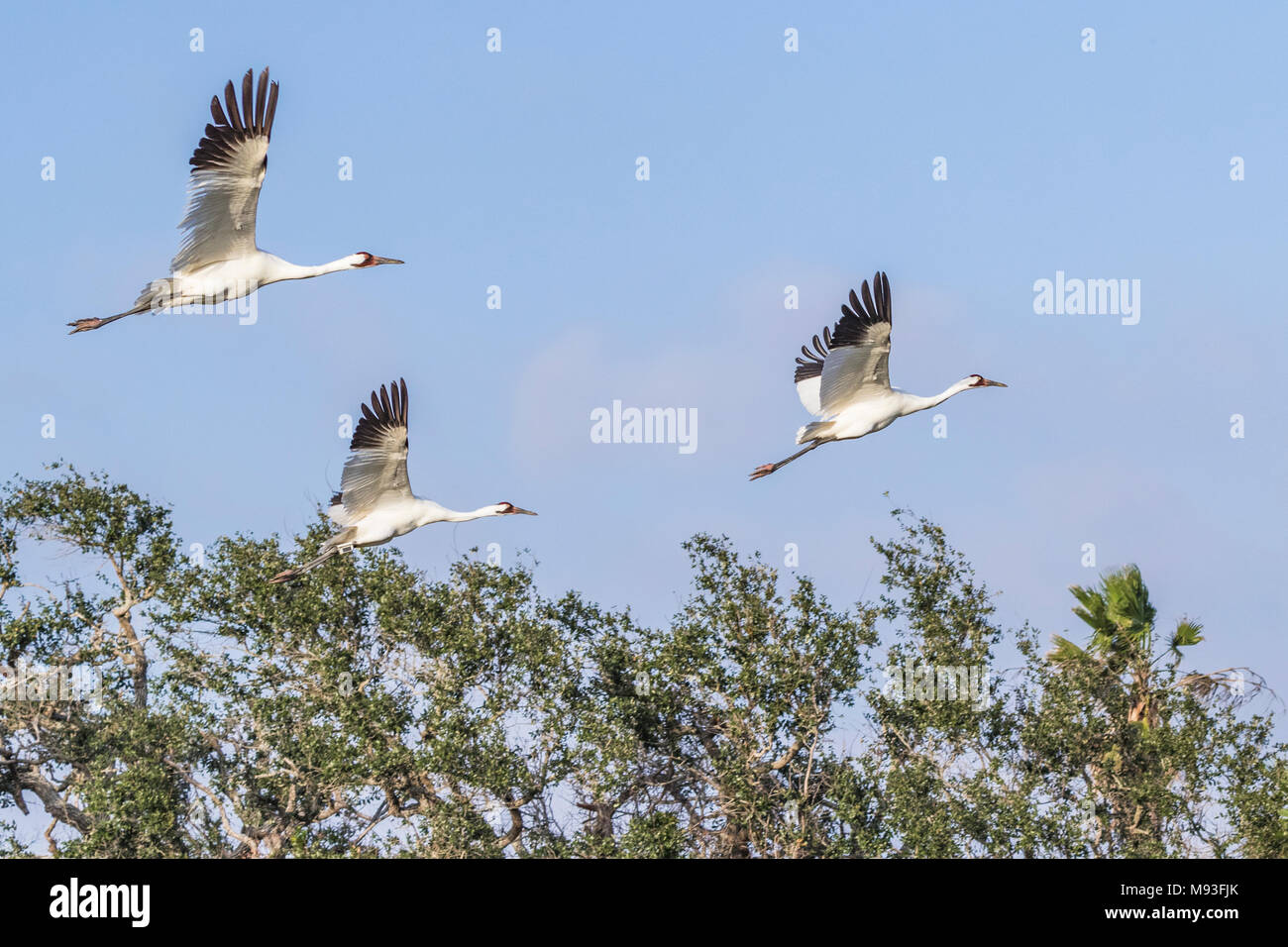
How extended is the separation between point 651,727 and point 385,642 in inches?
155

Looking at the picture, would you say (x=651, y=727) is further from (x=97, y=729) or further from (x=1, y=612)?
(x=1, y=612)

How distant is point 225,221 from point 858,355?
6.87 metres

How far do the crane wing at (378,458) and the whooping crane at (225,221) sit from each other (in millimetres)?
1834

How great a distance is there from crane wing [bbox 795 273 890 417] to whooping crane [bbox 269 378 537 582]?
447 cm

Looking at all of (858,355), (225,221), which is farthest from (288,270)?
(858,355)

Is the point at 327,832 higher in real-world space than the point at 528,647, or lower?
lower

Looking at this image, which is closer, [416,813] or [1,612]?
[416,813]

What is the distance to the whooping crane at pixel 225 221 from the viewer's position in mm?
18203

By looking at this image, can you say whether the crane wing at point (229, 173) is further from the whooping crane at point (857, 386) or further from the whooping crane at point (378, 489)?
the whooping crane at point (857, 386)

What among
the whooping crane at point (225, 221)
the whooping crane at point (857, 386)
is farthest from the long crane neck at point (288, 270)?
the whooping crane at point (857, 386)

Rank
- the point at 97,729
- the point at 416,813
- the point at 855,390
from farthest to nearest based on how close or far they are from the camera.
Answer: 1. the point at 97,729
2. the point at 416,813
3. the point at 855,390
